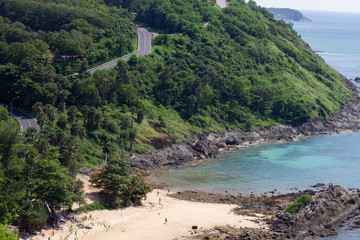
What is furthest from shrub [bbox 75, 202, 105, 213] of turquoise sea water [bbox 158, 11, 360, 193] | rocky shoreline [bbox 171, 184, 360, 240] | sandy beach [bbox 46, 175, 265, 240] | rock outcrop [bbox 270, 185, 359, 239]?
rock outcrop [bbox 270, 185, 359, 239]

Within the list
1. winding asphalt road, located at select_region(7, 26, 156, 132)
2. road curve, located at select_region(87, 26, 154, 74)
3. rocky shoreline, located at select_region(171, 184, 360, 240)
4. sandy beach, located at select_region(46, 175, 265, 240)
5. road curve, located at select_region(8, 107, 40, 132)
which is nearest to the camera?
sandy beach, located at select_region(46, 175, 265, 240)

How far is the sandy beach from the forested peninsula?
3089 millimetres

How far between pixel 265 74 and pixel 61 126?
85.6m

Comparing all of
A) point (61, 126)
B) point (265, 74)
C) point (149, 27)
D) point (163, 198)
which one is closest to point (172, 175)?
point (163, 198)

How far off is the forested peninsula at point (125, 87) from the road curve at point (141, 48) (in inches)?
99.5

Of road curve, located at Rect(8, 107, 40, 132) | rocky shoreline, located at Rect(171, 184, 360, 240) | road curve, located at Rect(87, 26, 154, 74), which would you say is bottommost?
rocky shoreline, located at Rect(171, 184, 360, 240)

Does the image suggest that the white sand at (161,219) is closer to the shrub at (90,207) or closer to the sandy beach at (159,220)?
the sandy beach at (159,220)

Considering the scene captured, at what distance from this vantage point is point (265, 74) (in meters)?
150

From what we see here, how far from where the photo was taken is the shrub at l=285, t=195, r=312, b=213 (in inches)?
2835

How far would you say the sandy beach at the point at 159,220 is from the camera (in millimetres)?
61188

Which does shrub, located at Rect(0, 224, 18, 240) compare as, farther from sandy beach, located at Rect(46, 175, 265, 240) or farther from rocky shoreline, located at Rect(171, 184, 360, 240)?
rocky shoreline, located at Rect(171, 184, 360, 240)

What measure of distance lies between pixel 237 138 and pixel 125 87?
3412 centimetres

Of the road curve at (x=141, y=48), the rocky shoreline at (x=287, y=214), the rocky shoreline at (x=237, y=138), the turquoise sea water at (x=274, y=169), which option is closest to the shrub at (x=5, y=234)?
the rocky shoreline at (x=287, y=214)

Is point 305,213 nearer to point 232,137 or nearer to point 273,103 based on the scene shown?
point 232,137
